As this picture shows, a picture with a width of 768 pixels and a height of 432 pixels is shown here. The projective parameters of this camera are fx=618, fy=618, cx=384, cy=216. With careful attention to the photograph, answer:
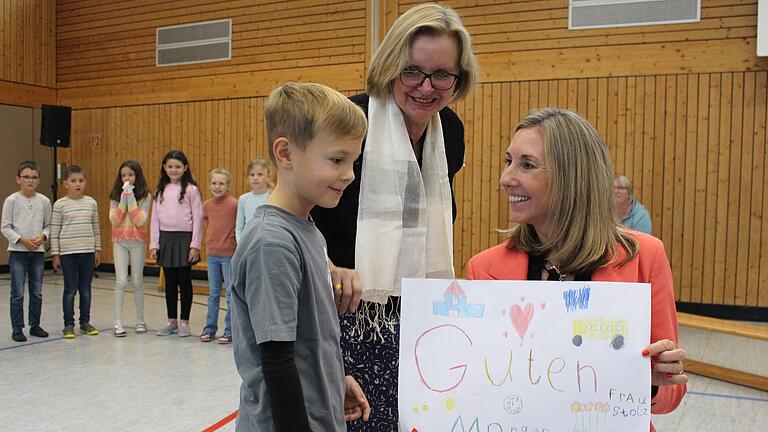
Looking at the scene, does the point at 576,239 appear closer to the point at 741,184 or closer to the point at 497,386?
the point at 497,386

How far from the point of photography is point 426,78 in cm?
156

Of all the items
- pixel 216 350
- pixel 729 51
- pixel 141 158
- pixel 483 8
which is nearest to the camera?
pixel 216 350

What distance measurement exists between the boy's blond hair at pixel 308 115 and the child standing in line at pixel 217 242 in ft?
14.6

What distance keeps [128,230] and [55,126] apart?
15.7 feet

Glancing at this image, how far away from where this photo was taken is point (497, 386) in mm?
1299

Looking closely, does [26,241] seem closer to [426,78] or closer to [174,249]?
[174,249]

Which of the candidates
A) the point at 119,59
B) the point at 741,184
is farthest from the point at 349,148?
the point at 119,59

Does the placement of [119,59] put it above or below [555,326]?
above

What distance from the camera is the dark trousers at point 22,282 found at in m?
5.50

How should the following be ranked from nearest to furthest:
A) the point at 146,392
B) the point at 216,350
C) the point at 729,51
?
the point at 146,392
the point at 216,350
the point at 729,51

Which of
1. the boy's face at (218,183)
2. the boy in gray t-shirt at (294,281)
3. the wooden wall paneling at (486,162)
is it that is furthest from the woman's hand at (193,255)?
the boy in gray t-shirt at (294,281)

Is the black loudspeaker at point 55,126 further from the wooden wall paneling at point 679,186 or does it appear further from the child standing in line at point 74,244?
the wooden wall paneling at point 679,186

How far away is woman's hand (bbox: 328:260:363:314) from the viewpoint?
1460mm

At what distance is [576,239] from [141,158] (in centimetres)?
1016
